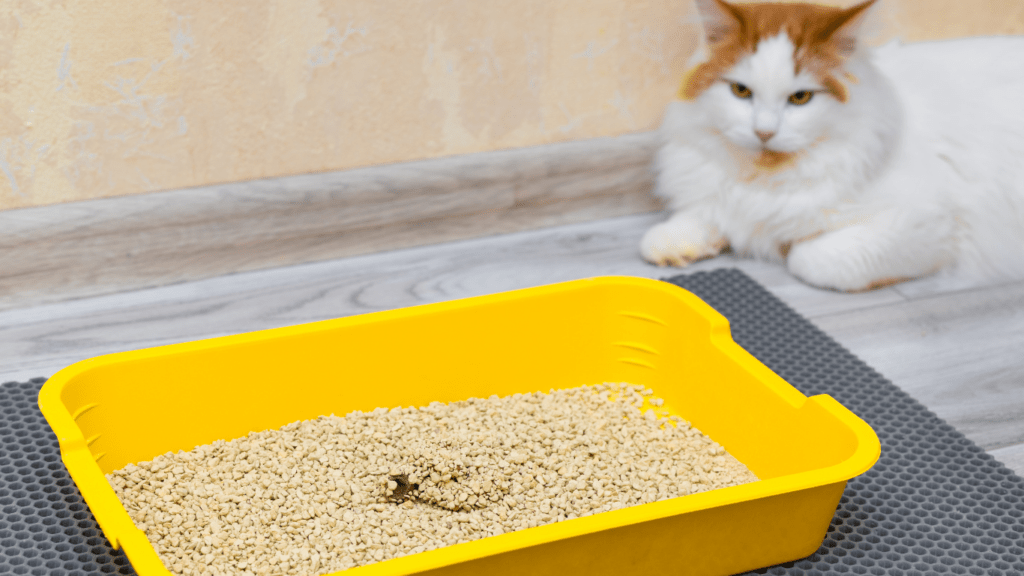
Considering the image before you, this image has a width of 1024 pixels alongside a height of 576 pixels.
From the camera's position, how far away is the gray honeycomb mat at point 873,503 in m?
0.92

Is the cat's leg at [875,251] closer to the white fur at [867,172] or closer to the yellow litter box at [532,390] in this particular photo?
the white fur at [867,172]

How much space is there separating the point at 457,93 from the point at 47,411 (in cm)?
87

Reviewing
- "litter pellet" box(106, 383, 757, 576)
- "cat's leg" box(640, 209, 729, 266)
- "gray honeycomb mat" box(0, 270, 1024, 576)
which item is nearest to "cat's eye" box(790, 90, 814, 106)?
"cat's leg" box(640, 209, 729, 266)

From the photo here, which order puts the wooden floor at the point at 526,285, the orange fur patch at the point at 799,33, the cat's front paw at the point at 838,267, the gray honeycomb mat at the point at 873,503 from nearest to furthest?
the gray honeycomb mat at the point at 873,503 < the wooden floor at the point at 526,285 < the orange fur patch at the point at 799,33 < the cat's front paw at the point at 838,267

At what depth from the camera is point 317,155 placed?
1504mm

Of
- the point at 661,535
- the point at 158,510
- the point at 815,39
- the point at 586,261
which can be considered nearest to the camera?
the point at 661,535

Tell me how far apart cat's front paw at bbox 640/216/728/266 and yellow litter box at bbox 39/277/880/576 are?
15.3 inches

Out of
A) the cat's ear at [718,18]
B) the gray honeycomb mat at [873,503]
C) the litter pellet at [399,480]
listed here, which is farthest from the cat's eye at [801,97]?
the litter pellet at [399,480]

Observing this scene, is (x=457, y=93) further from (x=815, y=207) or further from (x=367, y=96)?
(x=815, y=207)

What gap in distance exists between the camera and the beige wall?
1.30m

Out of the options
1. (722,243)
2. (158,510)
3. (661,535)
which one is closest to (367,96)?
(722,243)

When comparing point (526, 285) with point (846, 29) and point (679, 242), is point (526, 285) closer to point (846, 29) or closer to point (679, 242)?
point (679, 242)

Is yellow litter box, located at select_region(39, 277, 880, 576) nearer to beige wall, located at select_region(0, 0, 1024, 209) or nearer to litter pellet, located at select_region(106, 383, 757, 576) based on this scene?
litter pellet, located at select_region(106, 383, 757, 576)

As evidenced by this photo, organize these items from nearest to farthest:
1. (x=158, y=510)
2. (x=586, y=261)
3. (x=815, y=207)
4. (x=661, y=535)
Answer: (x=661, y=535), (x=158, y=510), (x=815, y=207), (x=586, y=261)
